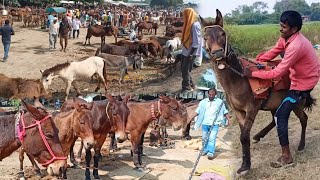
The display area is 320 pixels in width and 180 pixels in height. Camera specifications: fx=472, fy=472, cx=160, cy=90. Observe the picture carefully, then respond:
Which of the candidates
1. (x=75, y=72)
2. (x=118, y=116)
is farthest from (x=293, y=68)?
(x=75, y=72)

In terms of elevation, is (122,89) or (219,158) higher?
(219,158)

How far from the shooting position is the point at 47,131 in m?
5.32

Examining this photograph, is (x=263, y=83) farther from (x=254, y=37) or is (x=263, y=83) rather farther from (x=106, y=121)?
(x=254, y=37)

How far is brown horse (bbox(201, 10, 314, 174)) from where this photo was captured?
270 inches

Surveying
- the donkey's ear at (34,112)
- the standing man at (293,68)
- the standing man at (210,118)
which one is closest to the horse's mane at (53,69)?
the standing man at (210,118)

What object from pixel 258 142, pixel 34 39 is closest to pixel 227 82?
pixel 258 142

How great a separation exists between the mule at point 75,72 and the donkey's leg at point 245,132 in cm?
1149

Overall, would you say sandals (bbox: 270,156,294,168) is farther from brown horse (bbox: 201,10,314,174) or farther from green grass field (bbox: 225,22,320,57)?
green grass field (bbox: 225,22,320,57)

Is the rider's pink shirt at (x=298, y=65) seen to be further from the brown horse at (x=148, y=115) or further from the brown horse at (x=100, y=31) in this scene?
the brown horse at (x=100, y=31)

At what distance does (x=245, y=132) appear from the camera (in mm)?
7254

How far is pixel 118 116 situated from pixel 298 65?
344 cm

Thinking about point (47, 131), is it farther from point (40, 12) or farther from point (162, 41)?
point (40, 12)

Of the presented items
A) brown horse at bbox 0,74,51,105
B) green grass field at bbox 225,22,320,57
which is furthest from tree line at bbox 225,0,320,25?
brown horse at bbox 0,74,51,105

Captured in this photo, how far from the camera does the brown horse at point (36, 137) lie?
529 cm
